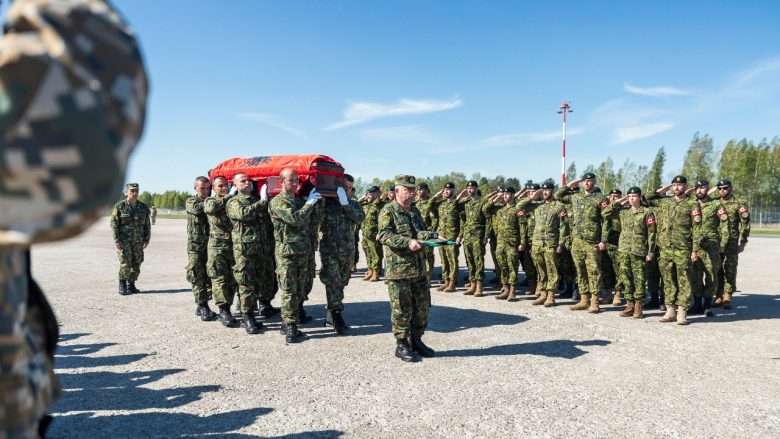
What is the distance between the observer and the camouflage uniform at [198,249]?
695cm

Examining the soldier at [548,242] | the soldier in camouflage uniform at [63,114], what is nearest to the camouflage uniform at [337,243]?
the soldier at [548,242]

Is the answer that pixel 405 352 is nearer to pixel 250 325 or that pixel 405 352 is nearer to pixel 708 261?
pixel 250 325

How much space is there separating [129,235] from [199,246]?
8.90ft

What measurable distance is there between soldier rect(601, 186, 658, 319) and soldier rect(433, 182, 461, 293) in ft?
10.1

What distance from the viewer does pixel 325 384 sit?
4324mm

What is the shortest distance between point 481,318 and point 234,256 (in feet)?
12.2

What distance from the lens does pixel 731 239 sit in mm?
8219

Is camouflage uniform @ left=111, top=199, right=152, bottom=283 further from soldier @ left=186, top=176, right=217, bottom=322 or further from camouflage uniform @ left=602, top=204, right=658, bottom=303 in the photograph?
camouflage uniform @ left=602, top=204, right=658, bottom=303

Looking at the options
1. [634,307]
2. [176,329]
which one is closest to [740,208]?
[634,307]

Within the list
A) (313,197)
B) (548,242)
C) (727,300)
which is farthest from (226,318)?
(727,300)

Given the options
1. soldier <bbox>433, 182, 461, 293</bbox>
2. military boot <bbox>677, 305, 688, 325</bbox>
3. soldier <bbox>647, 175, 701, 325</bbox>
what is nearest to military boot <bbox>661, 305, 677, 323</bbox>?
soldier <bbox>647, 175, 701, 325</bbox>

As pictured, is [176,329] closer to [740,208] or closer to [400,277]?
[400,277]

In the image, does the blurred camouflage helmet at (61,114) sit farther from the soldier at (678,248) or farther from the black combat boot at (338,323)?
the soldier at (678,248)

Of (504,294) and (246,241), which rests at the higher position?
(246,241)
